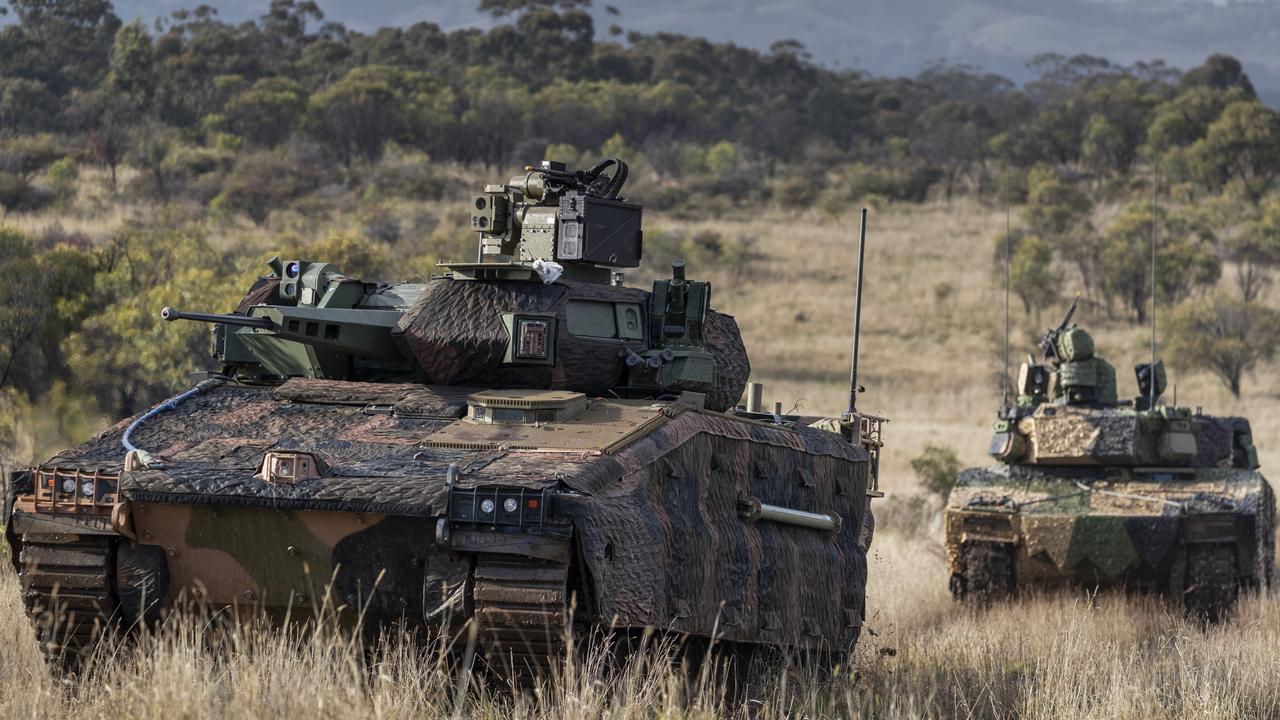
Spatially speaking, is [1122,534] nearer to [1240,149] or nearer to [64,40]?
[1240,149]

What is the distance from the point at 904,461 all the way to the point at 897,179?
103 ft

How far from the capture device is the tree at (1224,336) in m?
37.0

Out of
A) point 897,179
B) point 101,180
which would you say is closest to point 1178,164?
point 897,179

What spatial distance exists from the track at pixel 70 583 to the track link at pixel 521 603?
1.72 meters

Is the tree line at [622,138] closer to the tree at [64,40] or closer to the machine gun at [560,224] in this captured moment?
the tree at [64,40]

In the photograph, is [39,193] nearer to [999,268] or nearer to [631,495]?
[999,268]

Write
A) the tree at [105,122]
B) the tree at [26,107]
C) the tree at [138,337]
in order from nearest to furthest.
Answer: the tree at [138,337] < the tree at [105,122] < the tree at [26,107]

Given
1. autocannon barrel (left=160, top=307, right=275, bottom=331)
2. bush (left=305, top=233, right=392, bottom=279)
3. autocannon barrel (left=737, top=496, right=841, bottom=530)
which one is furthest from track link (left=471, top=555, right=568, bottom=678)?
bush (left=305, top=233, right=392, bottom=279)

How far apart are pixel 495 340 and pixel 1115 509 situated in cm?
742

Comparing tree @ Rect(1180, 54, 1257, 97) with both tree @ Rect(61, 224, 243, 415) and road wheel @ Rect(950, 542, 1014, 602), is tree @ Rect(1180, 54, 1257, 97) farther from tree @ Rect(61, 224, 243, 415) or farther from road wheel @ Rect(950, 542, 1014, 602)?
road wheel @ Rect(950, 542, 1014, 602)

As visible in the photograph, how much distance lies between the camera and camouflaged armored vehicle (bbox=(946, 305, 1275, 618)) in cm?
1463

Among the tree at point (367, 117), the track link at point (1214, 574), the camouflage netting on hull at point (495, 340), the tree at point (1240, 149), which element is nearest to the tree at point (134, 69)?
the tree at point (367, 117)

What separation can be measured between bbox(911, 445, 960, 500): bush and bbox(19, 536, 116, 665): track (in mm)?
15113

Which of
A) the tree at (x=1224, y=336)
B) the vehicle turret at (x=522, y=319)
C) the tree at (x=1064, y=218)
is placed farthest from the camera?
the tree at (x=1064, y=218)
